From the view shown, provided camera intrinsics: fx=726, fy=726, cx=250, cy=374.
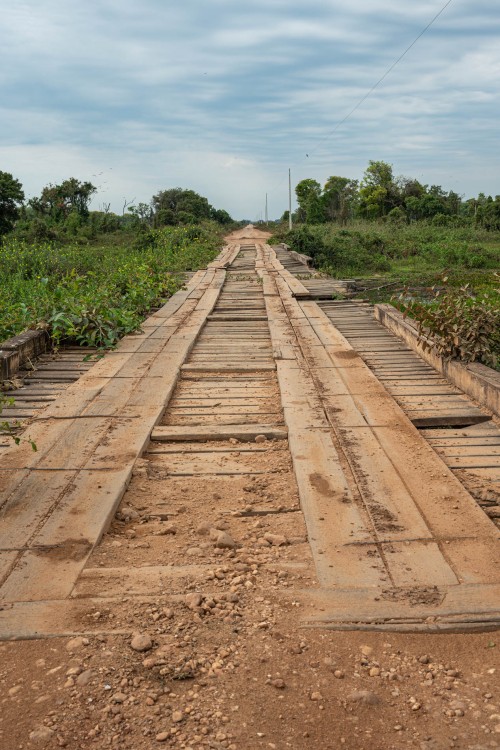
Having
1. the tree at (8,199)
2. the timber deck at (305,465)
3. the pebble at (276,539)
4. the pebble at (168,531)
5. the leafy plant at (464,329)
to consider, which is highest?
the tree at (8,199)

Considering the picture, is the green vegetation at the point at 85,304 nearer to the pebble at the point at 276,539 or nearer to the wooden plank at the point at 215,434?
the wooden plank at the point at 215,434

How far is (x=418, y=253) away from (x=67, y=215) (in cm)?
2079

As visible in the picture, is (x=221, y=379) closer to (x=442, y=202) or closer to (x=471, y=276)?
(x=471, y=276)

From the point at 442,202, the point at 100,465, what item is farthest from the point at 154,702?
the point at 442,202

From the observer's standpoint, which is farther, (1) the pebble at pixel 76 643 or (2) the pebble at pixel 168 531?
(2) the pebble at pixel 168 531

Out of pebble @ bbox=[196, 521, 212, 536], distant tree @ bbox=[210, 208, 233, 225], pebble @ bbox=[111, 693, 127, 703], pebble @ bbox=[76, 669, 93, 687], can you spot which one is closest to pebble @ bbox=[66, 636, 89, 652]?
pebble @ bbox=[76, 669, 93, 687]

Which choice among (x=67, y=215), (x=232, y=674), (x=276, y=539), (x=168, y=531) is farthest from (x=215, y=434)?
(x=67, y=215)

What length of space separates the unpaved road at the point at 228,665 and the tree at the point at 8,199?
27538 mm

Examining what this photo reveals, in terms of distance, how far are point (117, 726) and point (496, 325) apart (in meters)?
4.51

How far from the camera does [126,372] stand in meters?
5.75

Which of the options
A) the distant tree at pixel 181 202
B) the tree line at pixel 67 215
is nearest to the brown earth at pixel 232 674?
the tree line at pixel 67 215

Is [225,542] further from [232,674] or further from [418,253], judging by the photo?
[418,253]

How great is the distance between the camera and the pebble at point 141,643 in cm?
218

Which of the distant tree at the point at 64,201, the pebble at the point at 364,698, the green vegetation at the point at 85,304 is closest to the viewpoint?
the pebble at the point at 364,698
